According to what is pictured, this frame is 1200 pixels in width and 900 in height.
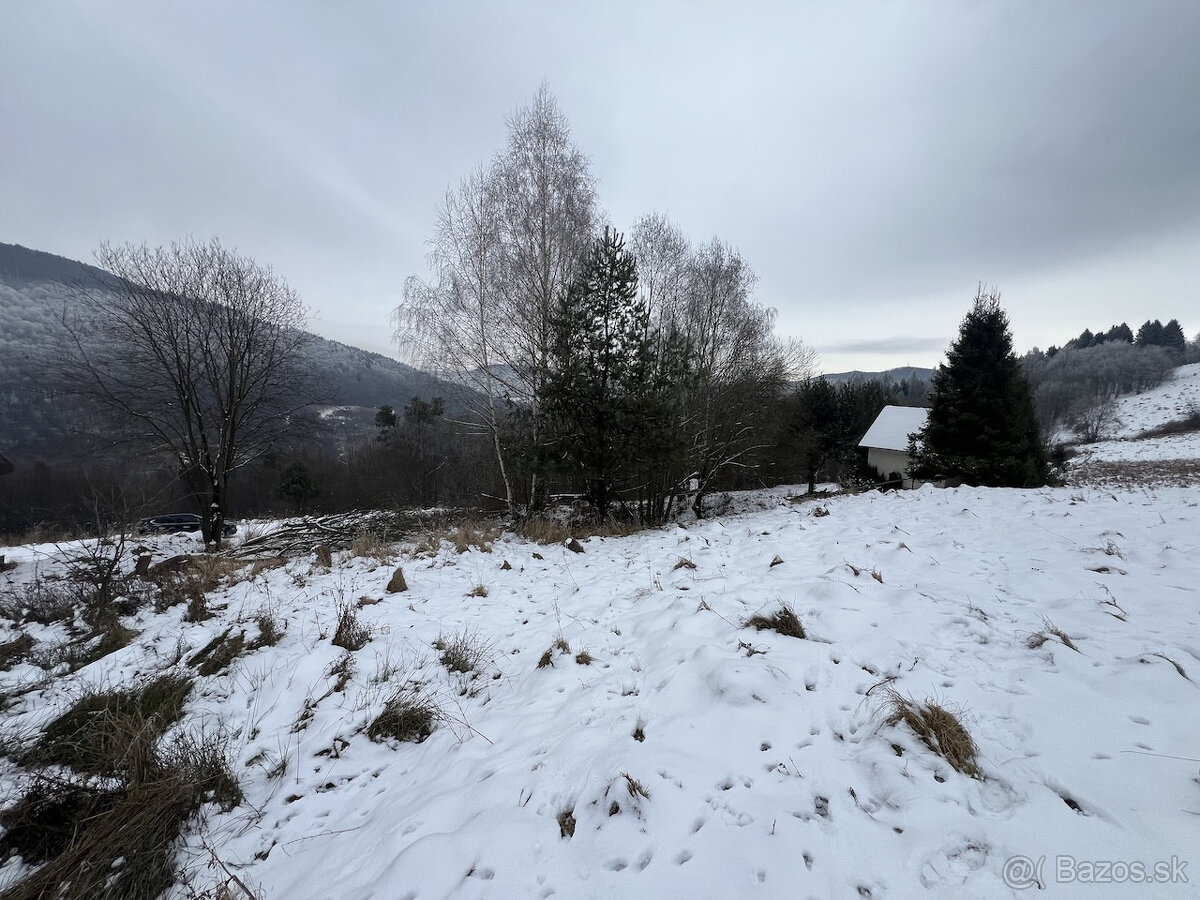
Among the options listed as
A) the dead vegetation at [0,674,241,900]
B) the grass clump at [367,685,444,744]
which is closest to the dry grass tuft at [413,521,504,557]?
the grass clump at [367,685,444,744]

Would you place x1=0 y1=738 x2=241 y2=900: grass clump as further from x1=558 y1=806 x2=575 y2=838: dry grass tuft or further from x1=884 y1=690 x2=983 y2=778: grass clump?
x1=884 y1=690 x2=983 y2=778: grass clump

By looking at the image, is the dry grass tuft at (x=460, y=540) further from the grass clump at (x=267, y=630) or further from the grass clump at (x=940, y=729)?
the grass clump at (x=940, y=729)

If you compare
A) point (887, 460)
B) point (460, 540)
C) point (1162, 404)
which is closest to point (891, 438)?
point (887, 460)

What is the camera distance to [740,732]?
2.29m

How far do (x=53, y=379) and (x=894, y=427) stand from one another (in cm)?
3537

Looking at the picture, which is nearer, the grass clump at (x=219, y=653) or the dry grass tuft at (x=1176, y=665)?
the dry grass tuft at (x=1176, y=665)

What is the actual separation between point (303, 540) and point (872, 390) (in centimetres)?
3818

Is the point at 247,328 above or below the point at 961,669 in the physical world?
above

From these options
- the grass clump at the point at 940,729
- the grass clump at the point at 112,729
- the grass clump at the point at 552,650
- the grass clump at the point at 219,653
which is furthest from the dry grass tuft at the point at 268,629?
the grass clump at the point at 940,729

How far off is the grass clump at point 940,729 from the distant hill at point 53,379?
10892 millimetres

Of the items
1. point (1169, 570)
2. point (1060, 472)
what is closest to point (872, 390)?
point (1060, 472)

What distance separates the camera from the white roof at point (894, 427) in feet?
78.1

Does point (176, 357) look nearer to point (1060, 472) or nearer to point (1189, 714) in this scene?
point (1189, 714)

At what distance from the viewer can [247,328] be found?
37.4 feet
